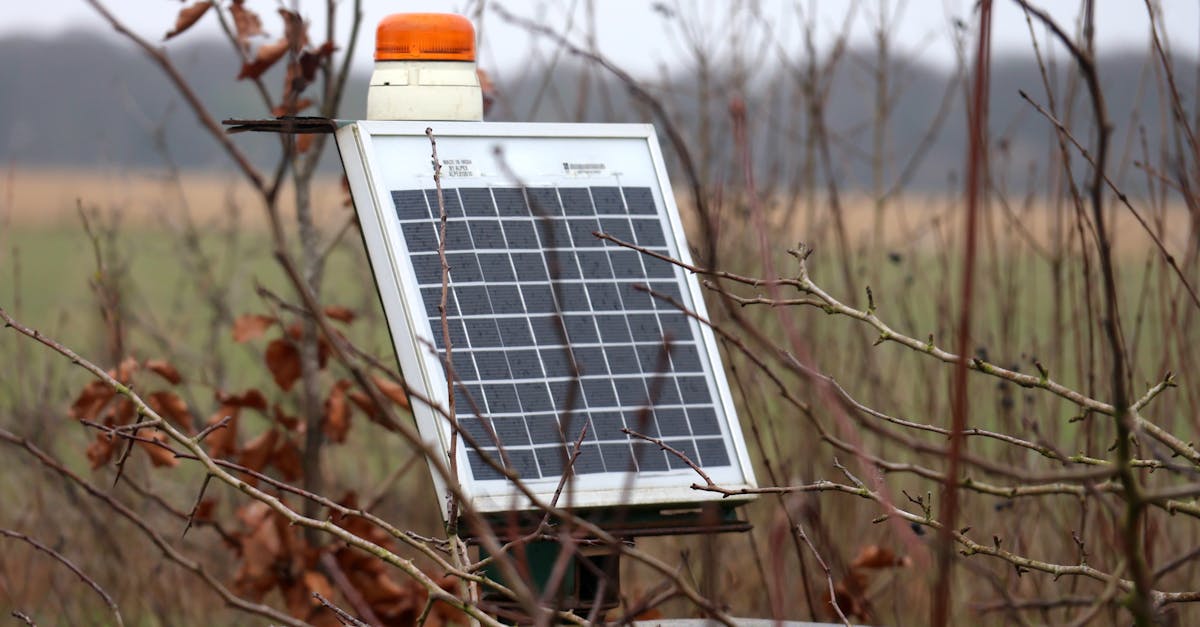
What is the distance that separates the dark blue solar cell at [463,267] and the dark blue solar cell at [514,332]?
0.08 m

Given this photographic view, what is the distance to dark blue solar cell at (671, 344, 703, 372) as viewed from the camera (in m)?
2.07

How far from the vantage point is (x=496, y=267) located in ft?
6.68

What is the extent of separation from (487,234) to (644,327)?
0.27 metres

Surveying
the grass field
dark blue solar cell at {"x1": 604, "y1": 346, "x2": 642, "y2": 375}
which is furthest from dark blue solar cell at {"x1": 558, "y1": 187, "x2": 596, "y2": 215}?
the grass field

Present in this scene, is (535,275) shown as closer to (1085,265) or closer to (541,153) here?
(541,153)

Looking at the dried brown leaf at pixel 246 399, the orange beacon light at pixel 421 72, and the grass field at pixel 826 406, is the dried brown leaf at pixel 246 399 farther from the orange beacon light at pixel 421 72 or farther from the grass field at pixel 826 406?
the orange beacon light at pixel 421 72

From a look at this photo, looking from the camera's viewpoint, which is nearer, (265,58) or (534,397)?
(534,397)

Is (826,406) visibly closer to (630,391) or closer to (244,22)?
(630,391)

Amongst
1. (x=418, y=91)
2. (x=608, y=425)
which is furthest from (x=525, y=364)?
(x=418, y=91)

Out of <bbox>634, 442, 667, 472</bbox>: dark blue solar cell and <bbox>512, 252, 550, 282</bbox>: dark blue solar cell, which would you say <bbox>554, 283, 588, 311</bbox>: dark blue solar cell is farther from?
<bbox>634, 442, 667, 472</bbox>: dark blue solar cell

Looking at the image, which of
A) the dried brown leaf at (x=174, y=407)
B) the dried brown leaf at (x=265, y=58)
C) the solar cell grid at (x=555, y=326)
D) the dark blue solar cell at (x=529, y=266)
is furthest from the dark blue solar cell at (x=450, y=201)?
the dried brown leaf at (x=174, y=407)

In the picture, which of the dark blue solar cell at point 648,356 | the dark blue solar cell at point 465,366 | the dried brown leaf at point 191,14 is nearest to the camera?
the dark blue solar cell at point 465,366

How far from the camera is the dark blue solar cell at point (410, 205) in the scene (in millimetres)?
1959

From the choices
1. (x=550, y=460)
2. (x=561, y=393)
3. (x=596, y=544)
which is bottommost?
(x=596, y=544)
